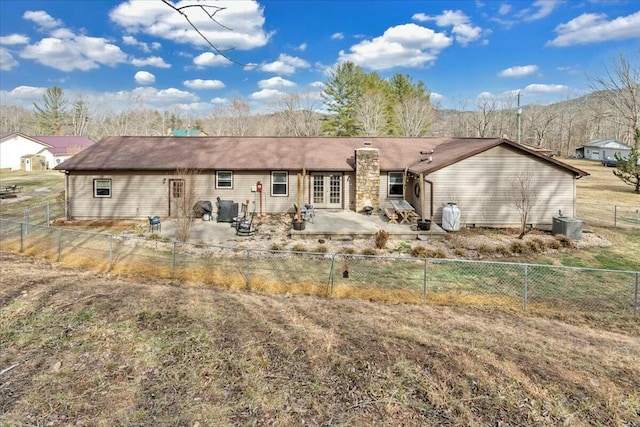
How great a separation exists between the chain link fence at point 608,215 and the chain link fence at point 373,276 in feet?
28.4

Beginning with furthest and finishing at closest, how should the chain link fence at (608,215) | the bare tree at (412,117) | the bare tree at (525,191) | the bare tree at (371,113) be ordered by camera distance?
the bare tree at (412,117), the bare tree at (371,113), the chain link fence at (608,215), the bare tree at (525,191)

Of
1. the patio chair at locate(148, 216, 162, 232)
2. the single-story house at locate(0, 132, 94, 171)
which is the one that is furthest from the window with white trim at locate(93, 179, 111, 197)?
the single-story house at locate(0, 132, 94, 171)

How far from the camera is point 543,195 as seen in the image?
52.5ft

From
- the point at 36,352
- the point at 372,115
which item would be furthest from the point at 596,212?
the point at 372,115

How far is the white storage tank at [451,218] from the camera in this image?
1515 centimetres

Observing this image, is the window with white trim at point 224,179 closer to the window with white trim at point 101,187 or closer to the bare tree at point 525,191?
the window with white trim at point 101,187

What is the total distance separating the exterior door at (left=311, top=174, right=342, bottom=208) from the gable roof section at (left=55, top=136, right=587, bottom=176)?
2.05 feet

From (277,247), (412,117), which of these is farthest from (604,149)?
(277,247)

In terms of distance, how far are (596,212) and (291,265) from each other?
1869cm

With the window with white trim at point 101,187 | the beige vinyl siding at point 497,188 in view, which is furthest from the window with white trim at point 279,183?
the window with white trim at point 101,187

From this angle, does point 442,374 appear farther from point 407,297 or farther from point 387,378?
point 407,297

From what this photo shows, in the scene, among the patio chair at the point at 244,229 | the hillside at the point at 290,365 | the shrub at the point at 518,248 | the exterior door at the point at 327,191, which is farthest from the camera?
the exterior door at the point at 327,191

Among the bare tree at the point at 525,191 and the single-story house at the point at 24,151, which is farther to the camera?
the single-story house at the point at 24,151

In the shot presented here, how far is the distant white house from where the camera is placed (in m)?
58.0
